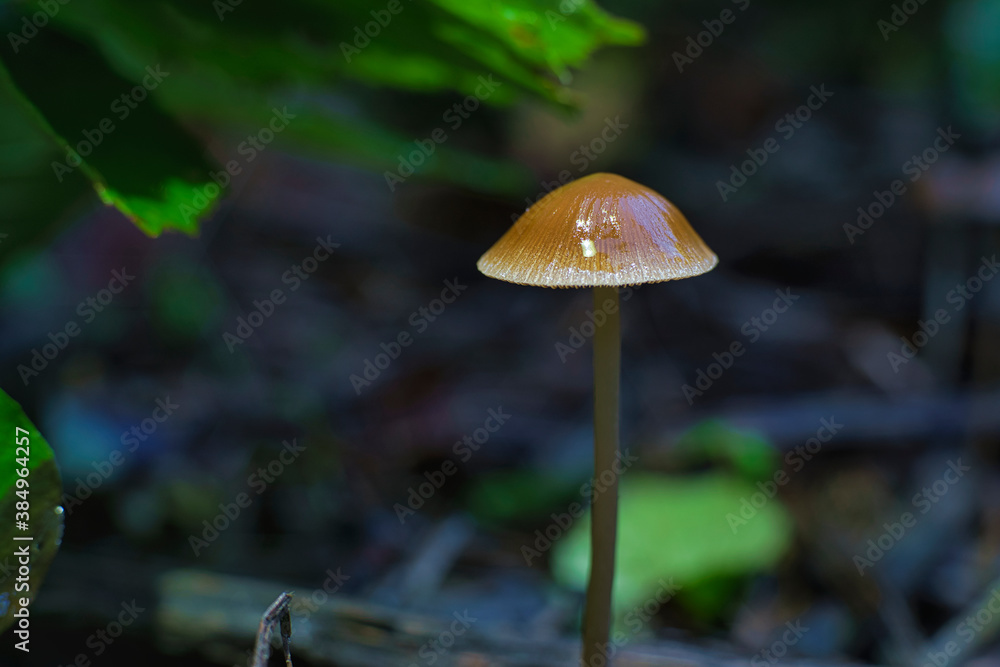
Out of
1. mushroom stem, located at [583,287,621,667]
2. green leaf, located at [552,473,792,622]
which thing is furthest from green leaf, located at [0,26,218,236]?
green leaf, located at [552,473,792,622]

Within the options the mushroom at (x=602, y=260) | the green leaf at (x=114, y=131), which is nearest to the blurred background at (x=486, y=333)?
the green leaf at (x=114, y=131)

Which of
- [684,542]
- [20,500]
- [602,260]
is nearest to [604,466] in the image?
[602,260]

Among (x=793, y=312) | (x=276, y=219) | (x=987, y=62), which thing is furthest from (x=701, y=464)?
(x=276, y=219)

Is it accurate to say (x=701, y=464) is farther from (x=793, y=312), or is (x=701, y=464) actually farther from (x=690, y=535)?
(x=793, y=312)

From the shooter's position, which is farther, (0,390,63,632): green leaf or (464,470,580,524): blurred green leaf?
(464,470,580,524): blurred green leaf

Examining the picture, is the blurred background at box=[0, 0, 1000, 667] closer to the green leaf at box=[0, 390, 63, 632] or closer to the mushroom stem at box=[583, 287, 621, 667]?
the green leaf at box=[0, 390, 63, 632]

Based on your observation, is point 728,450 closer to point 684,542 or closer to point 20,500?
point 684,542
